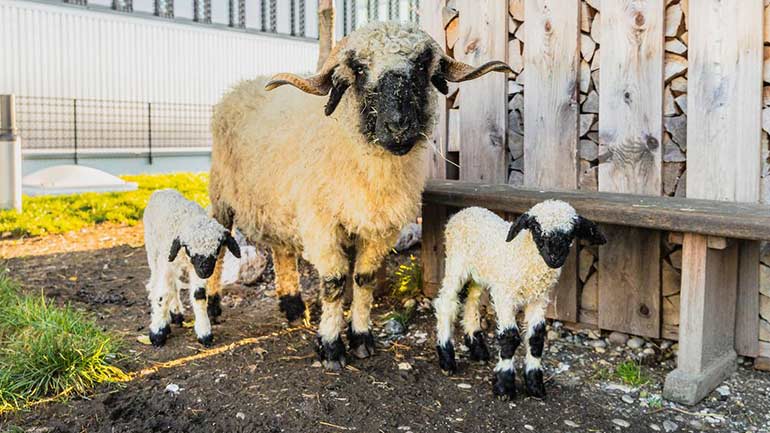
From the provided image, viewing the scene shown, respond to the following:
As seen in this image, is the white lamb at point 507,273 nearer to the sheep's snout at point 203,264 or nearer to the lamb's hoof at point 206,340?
the sheep's snout at point 203,264

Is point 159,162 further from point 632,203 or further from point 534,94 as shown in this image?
point 632,203

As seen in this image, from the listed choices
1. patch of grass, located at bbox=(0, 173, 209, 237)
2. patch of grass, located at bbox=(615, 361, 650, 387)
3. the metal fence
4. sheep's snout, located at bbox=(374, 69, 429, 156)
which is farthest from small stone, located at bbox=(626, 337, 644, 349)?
the metal fence

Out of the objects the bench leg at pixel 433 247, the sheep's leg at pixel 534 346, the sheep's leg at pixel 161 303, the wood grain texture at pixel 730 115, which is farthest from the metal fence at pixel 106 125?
the wood grain texture at pixel 730 115

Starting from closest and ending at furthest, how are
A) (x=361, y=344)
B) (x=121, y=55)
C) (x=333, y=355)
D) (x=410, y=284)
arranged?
1. (x=333, y=355)
2. (x=361, y=344)
3. (x=410, y=284)
4. (x=121, y=55)

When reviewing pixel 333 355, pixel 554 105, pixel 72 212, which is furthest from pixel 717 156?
pixel 72 212

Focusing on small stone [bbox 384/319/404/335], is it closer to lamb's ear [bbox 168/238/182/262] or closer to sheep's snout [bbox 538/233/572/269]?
lamb's ear [bbox 168/238/182/262]

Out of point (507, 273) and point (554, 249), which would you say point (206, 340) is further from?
point (554, 249)

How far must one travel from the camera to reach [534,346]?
3.64 m

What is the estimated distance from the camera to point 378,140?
11.6 ft

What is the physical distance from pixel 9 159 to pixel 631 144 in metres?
8.09

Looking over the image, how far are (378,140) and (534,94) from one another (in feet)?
5.85

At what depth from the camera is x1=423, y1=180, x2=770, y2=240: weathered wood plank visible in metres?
3.28

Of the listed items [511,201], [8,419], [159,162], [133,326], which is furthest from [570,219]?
[159,162]

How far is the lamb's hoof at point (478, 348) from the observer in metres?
4.23
